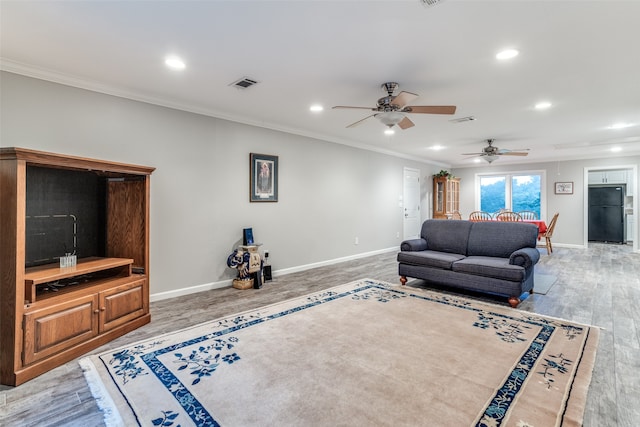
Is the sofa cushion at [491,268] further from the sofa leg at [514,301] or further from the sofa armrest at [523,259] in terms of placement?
the sofa leg at [514,301]

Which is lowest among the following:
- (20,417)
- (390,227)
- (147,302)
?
(20,417)

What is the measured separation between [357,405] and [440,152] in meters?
7.05

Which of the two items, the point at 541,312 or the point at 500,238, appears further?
the point at 500,238

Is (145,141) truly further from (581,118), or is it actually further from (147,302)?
(581,118)

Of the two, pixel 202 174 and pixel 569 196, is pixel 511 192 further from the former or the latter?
pixel 202 174

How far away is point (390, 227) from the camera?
7598 mm

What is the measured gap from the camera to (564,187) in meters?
8.37

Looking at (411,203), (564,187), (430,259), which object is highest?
(564,187)

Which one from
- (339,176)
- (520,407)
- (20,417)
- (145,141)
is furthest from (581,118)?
(20,417)

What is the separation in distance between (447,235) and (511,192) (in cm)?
596

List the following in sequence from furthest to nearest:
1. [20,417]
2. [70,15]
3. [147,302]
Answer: [147,302]
[70,15]
[20,417]

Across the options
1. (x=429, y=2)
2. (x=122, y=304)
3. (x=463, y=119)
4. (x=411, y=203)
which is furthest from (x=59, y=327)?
(x=411, y=203)

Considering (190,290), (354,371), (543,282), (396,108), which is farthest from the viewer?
(543,282)

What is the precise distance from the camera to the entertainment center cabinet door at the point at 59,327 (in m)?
2.12
